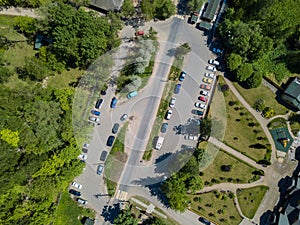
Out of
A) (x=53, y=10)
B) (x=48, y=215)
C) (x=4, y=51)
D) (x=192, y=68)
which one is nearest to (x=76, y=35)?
(x=53, y=10)

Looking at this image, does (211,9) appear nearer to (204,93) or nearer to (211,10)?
(211,10)

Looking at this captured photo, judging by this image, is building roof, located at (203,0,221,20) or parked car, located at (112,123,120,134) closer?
parked car, located at (112,123,120,134)

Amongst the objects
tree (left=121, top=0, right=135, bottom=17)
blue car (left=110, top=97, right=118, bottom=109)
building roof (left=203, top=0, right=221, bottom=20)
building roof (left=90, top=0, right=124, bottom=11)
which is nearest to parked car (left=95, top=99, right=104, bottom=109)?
blue car (left=110, top=97, right=118, bottom=109)

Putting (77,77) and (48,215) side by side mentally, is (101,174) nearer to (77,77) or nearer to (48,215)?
(48,215)

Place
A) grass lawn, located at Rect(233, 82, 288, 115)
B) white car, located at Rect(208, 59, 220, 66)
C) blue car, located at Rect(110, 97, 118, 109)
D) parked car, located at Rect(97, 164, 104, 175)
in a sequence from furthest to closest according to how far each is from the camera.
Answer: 1. white car, located at Rect(208, 59, 220, 66)
2. grass lawn, located at Rect(233, 82, 288, 115)
3. blue car, located at Rect(110, 97, 118, 109)
4. parked car, located at Rect(97, 164, 104, 175)

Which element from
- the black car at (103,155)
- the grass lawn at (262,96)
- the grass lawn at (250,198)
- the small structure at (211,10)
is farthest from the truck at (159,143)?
the small structure at (211,10)

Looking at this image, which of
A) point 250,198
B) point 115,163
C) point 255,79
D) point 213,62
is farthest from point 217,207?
point 213,62

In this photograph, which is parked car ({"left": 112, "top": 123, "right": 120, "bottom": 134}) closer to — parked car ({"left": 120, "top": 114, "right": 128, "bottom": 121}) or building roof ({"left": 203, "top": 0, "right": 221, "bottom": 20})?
parked car ({"left": 120, "top": 114, "right": 128, "bottom": 121})

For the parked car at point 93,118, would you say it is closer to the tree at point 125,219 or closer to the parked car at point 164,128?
the parked car at point 164,128
